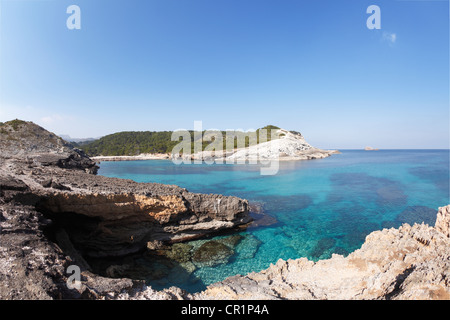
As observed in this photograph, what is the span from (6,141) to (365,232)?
104 ft

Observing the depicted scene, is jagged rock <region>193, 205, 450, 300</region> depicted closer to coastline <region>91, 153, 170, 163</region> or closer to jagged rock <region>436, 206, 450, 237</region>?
jagged rock <region>436, 206, 450, 237</region>

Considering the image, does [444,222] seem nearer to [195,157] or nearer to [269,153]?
[269,153]

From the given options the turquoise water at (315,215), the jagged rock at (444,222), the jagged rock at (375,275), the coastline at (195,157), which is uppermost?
the coastline at (195,157)

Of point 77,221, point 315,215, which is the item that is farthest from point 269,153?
point 77,221

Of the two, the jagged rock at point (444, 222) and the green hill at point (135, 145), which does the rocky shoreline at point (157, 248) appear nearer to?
the jagged rock at point (444, 222)

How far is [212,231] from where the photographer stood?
1194 cm

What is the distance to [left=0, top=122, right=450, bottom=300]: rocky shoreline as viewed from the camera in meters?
4.07

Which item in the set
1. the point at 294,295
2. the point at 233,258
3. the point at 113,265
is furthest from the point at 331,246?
the point at 113,265

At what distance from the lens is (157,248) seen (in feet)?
33.8

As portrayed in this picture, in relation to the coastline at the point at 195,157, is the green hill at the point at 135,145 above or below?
above

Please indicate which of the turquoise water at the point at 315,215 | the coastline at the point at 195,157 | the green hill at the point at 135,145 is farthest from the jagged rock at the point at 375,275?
the green hill at the point at 135,145

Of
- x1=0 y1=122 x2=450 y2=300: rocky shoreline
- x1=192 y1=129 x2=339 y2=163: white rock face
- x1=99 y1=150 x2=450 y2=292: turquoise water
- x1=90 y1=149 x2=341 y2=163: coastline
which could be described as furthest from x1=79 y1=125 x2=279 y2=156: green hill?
x1=0 y1=122 x2=450 y2=300: rocky shoreline

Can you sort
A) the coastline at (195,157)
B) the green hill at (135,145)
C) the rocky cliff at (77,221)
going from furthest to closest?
the green hill at (135,145)
the coastline at (195,157)
the rocky cliff at (77,221)

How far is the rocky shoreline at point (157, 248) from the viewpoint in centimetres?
407
